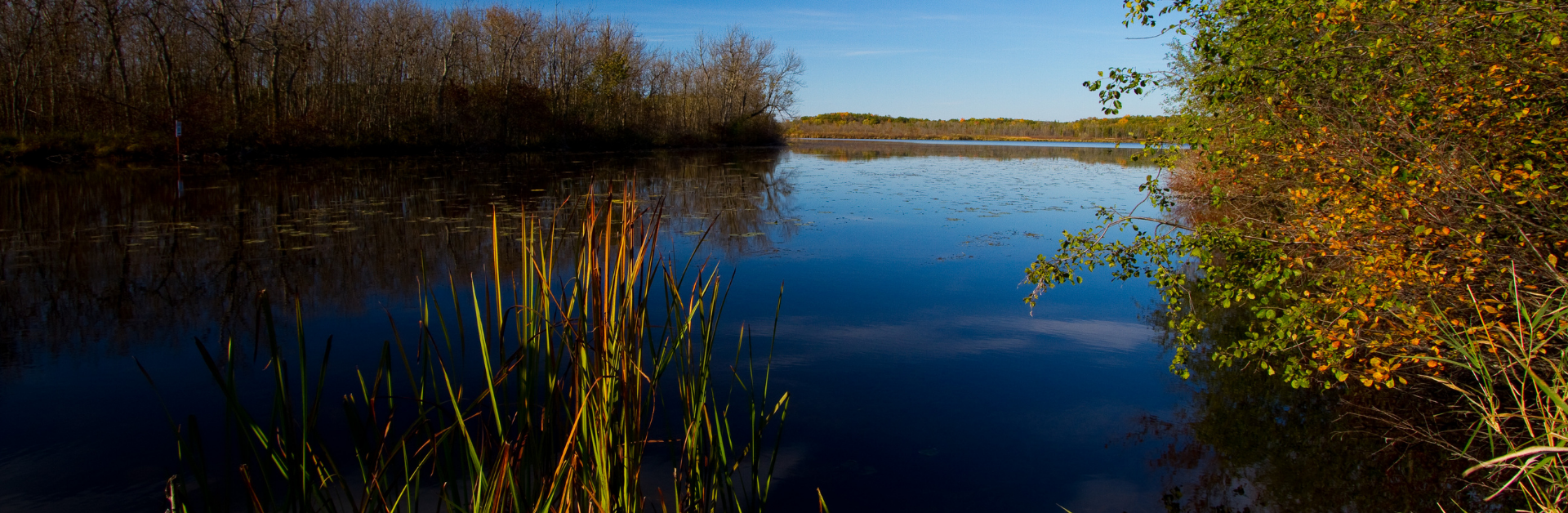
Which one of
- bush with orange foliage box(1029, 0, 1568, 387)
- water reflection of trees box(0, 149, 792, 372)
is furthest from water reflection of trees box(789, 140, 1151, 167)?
bush with orange foliage box(1029, 0, 1568, 387)

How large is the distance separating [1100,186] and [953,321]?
1396cm

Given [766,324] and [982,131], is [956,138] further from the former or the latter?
[766,324]

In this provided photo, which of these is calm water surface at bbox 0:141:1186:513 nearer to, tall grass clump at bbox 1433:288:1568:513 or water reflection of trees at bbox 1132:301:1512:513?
water reflection of trees at bbox 1132:301:1512:513

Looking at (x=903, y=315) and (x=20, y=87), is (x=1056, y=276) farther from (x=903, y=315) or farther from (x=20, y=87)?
(x=20, y=87)

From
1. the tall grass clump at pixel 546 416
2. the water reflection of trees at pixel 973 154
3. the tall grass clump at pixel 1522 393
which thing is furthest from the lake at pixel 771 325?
the water reflection of trees at pixel 973 154

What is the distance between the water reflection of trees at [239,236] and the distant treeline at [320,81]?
16.4ft

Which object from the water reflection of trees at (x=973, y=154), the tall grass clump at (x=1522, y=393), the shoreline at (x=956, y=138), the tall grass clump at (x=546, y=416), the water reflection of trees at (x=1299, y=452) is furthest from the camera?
the shoreline at (x=956, y=138)

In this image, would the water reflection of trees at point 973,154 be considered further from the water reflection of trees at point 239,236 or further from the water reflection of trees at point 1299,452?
the water reflection of trees at point 1299,452

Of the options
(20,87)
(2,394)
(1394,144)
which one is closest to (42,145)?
(20,87)

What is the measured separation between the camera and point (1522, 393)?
196cm

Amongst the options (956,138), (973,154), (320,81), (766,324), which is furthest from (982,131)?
(766,324)

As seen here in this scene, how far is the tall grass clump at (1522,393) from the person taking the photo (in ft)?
6.26

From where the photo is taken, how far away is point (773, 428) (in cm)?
384

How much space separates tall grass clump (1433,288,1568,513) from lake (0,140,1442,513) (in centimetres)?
112
